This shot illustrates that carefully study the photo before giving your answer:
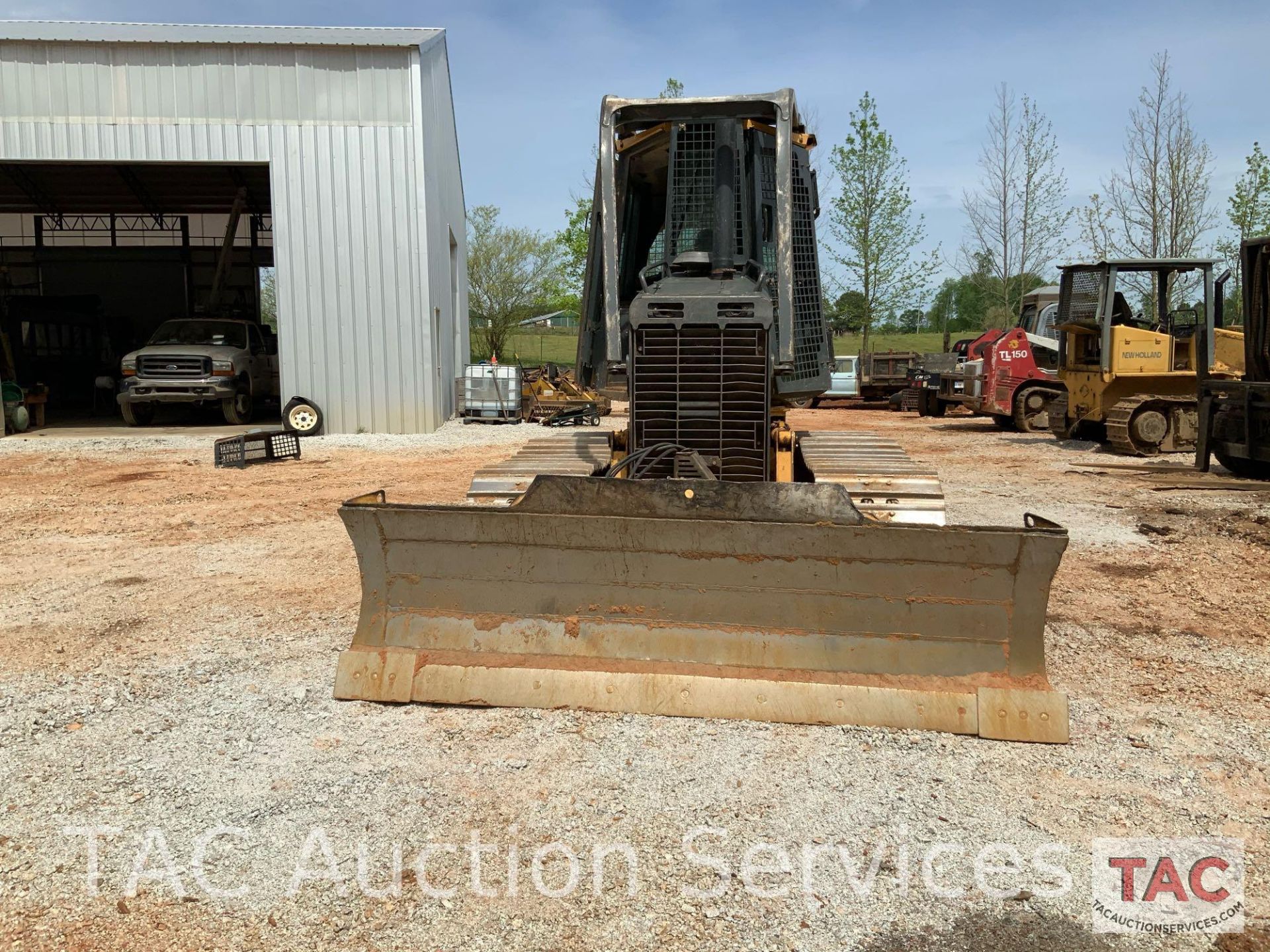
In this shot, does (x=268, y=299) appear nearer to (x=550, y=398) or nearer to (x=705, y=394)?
(x=550, y=398)

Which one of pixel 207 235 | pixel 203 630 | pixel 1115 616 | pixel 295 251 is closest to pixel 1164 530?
pixel 1115 616

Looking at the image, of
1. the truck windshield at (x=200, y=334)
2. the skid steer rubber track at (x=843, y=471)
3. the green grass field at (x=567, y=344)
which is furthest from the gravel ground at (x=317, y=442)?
the green grass field at (x=567, y=344)

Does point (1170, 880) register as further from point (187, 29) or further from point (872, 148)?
point (872, 148)

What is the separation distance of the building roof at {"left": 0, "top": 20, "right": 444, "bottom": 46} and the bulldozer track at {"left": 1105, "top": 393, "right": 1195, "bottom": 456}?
1356 cm

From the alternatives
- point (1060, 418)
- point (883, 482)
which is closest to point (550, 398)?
point (1060, 418)

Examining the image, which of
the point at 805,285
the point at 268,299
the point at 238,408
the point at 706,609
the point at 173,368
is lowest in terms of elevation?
the point at 706,609

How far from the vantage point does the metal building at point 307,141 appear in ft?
56.6

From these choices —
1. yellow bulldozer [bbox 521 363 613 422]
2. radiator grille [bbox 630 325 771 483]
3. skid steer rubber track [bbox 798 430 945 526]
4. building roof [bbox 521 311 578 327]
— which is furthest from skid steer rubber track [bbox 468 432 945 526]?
building roof [bbox 521 311 578 327]

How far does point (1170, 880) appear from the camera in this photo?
113 inches

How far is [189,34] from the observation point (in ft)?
56.5

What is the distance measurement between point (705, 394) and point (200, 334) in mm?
17154

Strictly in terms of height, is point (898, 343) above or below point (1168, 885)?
above

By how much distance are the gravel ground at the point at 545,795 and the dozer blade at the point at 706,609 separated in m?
0.13

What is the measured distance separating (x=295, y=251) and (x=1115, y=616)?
615 inches
